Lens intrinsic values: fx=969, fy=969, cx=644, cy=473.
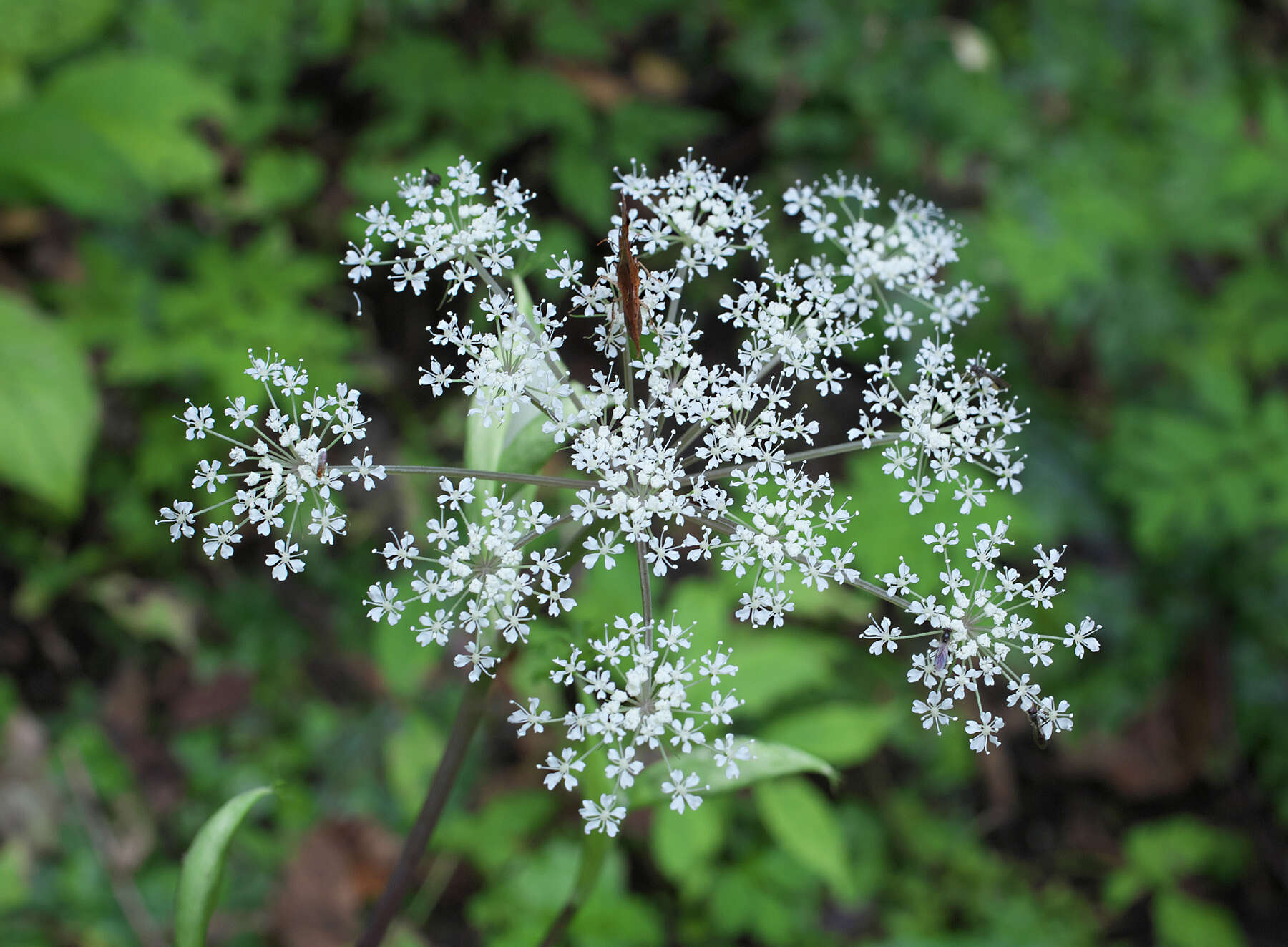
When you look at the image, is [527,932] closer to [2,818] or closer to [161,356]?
[2,818]

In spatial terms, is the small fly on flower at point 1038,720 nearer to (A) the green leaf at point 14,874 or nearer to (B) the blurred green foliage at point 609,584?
(B) the blurred green foliage at point 609,584

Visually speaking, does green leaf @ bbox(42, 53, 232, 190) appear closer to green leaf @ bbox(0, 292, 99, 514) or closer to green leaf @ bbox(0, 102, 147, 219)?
green leaf @ bbox(0, 102, 147, 219)

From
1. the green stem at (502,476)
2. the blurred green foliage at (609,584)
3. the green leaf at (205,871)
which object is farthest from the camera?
the blurred green foliage at (609,584)

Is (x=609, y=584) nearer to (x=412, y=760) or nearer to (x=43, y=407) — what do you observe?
(x=412, y=760)

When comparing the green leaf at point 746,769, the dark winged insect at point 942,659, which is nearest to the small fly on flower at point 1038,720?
the dark winged insect at point 942,659

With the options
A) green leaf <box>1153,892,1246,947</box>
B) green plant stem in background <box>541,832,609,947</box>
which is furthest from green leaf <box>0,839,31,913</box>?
green leaf <box>1153,892,1246,947</box>

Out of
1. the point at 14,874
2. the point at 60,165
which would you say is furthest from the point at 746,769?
the point at 60,165
